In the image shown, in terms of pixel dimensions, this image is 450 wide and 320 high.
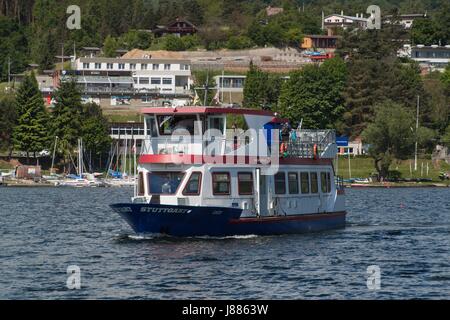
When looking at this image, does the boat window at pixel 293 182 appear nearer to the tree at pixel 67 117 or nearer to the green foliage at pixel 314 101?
the tree at pixel 67 117

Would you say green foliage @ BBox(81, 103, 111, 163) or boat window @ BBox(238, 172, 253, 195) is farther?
green foliage @ BBox(81, 103, 111, 163)

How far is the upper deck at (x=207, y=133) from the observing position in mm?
61875

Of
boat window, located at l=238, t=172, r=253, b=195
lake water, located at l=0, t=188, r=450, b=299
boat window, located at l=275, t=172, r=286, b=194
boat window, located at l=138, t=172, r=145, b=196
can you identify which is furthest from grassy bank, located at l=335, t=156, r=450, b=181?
boat window, located at l=138, t=172, r=145, b=196

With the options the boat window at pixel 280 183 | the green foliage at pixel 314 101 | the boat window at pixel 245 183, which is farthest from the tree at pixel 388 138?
the boat window at pixel 245 183

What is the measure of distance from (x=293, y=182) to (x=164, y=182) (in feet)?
30.0

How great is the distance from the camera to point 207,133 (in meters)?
62.0

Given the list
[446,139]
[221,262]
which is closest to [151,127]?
[221,262]

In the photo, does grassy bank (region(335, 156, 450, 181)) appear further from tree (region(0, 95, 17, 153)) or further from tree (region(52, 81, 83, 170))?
tree (region(0, 95, 17, 153))

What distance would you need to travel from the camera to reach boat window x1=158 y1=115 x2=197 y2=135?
62.6 metres

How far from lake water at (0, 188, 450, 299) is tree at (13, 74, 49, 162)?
3576 inches

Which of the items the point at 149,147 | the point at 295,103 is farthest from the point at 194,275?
the point at 295,103

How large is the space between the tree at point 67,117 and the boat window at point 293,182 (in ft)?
342

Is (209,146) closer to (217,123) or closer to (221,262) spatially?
(217,123)
